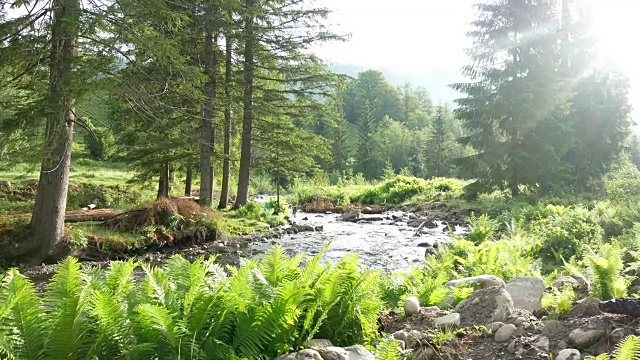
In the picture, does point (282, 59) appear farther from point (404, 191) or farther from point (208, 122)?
point (404, 191)

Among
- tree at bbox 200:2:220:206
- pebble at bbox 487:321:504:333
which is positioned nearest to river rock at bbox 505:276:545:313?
pebble at bbox 487:321:504:333

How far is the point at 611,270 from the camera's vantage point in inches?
178

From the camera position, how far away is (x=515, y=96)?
21031mm

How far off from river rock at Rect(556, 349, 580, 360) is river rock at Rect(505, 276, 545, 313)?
1.27 metres

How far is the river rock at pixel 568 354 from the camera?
→ 325 cm

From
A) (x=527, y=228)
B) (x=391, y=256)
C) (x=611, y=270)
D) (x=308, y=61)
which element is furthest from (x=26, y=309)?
(x=308, y=61)

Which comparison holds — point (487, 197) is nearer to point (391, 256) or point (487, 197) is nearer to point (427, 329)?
point (391, 256)

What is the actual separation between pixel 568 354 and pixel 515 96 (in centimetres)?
1974

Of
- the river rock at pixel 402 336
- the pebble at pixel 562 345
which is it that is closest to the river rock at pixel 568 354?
the pebble at pixel 562 345

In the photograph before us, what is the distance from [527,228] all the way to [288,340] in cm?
1130

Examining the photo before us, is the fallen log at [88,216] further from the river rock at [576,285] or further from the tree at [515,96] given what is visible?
the tree at [515,96]

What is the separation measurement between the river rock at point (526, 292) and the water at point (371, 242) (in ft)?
18.9

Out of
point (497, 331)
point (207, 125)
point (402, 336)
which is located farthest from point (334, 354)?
point (207, 125)

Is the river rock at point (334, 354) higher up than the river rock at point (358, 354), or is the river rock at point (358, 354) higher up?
the river rock at point (334, 354)
